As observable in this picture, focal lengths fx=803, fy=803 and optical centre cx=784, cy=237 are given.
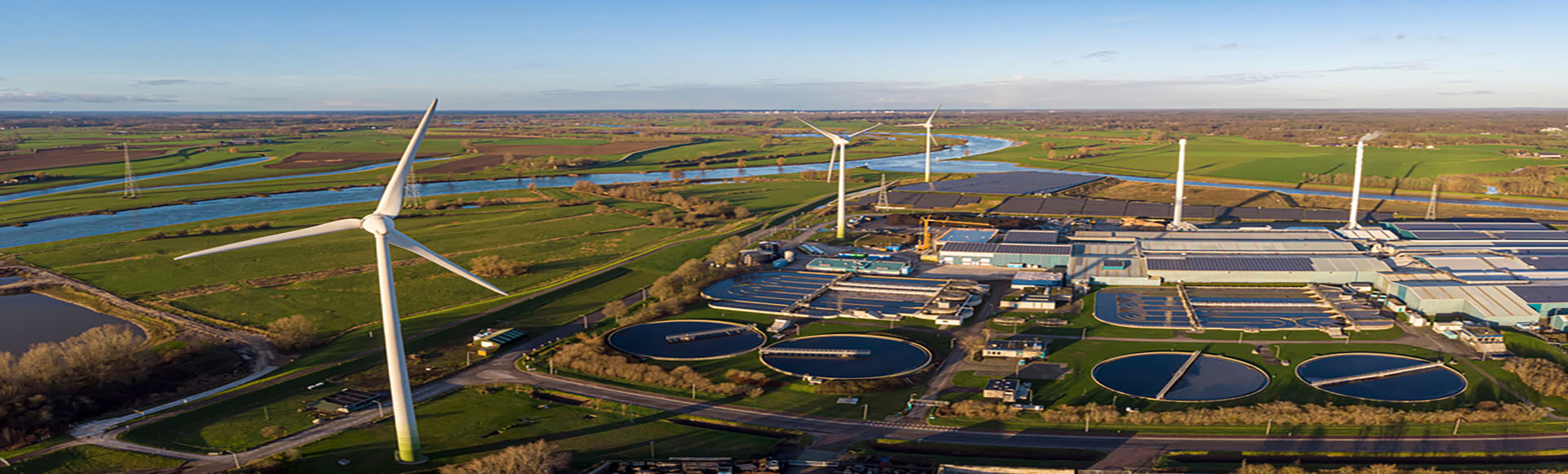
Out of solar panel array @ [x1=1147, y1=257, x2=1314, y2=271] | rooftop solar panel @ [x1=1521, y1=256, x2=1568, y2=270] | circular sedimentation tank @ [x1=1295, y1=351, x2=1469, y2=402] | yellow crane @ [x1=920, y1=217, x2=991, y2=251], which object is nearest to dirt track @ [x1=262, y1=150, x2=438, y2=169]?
yellow crane @ [x1=920, y1=217, x2=991, y2=251]

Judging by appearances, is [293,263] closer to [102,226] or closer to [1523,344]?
[102,226]

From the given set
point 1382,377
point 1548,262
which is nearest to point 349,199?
point 1382,377

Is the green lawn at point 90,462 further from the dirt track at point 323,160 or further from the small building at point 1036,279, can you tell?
the dirt track at point 323,160

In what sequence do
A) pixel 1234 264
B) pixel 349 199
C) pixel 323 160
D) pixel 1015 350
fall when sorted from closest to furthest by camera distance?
pixel 1015 350 < pixel 1234 264 < pixel 349 199 < pixel 323 160

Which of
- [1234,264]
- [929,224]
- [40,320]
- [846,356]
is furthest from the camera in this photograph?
[929,224]

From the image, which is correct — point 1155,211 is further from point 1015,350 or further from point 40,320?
point 40,320

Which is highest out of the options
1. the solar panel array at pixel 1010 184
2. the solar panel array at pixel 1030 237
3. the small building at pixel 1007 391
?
the solar panel array at pixel 1010 184

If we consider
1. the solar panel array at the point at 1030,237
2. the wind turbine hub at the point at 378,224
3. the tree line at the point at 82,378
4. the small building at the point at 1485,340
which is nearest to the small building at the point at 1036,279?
the solar panel array at the point at 1030,237
